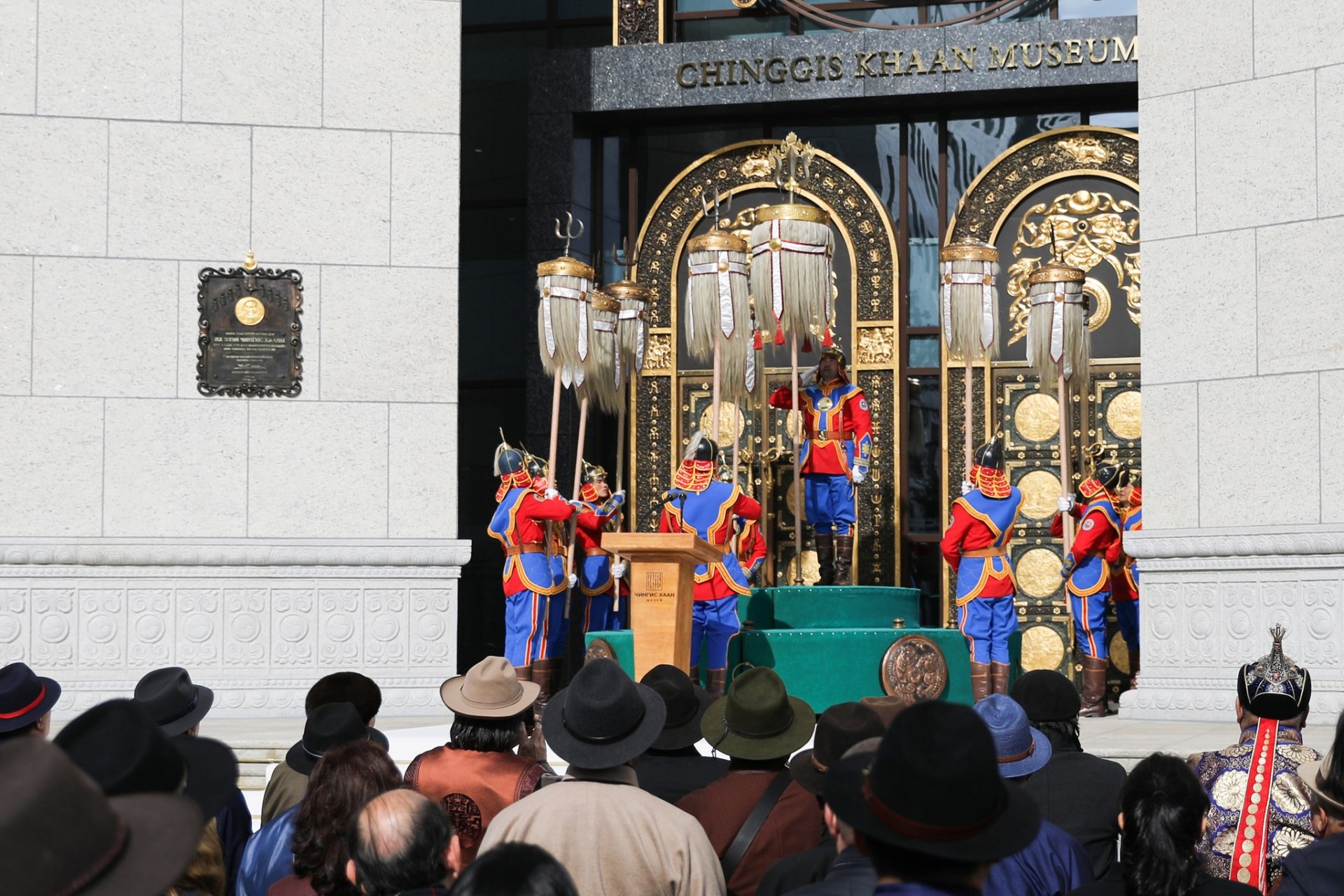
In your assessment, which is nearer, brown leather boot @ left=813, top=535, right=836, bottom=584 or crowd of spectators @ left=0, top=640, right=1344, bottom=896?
crowd of spectators @ left=0, top=640, right=1344, bottom=896

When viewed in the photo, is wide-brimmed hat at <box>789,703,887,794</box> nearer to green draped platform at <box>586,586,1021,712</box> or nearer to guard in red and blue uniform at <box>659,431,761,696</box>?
green draped platform at <box>586,586,1021,712</box>

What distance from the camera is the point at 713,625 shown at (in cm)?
1217

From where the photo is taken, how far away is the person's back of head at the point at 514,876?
2637mm

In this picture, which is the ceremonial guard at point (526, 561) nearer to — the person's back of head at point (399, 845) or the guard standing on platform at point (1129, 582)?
the guard standing on platform at point (1129, 582)

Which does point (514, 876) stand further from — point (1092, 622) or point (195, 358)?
point (1092, 622)

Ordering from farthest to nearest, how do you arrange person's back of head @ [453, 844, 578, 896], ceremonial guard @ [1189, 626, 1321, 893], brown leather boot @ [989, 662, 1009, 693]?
brown leather boot @ [989, 662, 1009, 693]
ceremonial guard @ [1189, 626, 1321, 893]
person's back of head @ [453, 844, 578, 896]

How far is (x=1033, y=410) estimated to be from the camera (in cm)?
1522

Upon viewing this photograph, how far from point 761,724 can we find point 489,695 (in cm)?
78

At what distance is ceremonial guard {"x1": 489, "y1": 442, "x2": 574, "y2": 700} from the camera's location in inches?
487

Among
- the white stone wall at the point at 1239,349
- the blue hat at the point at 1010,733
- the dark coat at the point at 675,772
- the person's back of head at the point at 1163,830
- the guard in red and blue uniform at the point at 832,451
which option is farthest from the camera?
the guard in red and blue uniform at the point at 832,451

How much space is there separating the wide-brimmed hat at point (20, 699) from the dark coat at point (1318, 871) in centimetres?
359

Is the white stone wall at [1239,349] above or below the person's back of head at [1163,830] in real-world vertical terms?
above

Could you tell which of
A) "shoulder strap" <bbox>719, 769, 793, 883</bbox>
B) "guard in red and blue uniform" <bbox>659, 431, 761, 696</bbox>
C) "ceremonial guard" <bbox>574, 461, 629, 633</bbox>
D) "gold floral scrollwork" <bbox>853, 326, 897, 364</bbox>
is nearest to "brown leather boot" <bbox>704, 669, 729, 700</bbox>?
"guard in red and blue uniform" <bbox>659, 431, 761, 696</bbox>

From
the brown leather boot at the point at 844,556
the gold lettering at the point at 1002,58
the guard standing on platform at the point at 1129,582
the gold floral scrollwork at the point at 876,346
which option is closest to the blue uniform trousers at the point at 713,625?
the brown leather boot at the point at 844,556
